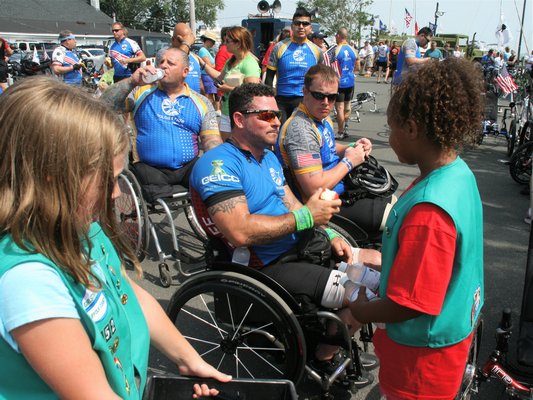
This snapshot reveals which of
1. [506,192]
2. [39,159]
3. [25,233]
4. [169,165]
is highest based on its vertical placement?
[39,159]

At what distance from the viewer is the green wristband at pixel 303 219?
7.75ft

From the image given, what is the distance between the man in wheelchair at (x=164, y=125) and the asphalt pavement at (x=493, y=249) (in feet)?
2.55

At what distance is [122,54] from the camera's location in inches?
342

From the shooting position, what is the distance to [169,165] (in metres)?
3.94

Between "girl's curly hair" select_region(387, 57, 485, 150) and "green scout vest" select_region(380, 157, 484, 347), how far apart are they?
101 millimetres

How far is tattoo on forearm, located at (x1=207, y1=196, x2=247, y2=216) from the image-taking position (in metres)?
2.29

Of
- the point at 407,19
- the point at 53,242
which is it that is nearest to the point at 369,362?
the point at 53,242

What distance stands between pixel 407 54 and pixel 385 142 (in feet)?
5.48

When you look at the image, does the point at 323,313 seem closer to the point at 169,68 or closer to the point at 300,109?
the point at 300,109

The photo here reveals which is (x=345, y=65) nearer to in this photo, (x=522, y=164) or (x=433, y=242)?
(x=522, y=164)

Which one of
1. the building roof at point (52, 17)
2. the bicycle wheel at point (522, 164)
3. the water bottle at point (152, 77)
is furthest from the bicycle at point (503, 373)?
the building roof at point (52, 17)

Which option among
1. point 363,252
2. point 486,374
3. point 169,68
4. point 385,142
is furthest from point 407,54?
point 486,374

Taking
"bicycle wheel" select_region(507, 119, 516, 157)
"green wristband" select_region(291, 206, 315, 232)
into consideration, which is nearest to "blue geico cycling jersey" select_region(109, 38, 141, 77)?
"bicycle wheel" select_region(507, 119, 516, 157)

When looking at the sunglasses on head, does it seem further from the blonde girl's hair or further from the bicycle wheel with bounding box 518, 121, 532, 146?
the bicycle wheel with bounding box 518, 121, 532, 146
